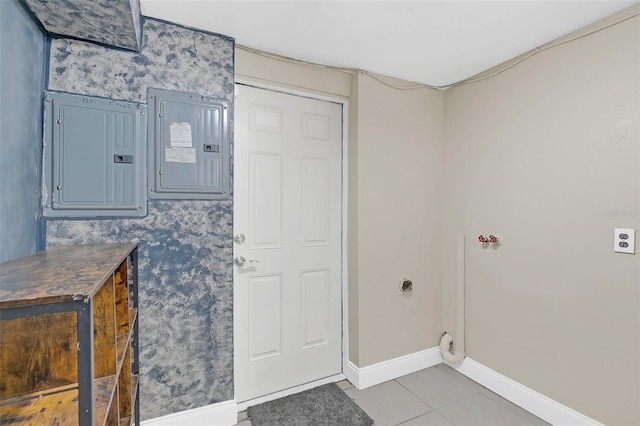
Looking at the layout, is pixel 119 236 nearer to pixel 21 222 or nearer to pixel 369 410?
pixel 21 222

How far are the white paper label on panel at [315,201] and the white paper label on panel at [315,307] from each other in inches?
10.3

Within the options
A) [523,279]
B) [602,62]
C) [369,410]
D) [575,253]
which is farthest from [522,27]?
[369,410]

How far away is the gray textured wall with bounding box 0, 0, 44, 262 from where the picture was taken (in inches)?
46.8

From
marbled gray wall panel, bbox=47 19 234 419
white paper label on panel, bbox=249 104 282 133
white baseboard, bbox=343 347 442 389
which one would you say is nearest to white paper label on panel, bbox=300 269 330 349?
white baseboard, bbox=343 347 442 389

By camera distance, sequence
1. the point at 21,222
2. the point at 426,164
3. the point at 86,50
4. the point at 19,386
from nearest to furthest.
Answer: the point at 19,386
the point at 21,222
the point at 86,50
the point at 426,164

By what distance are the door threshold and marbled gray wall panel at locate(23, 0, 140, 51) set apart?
7.40 feet

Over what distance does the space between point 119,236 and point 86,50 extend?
96cm

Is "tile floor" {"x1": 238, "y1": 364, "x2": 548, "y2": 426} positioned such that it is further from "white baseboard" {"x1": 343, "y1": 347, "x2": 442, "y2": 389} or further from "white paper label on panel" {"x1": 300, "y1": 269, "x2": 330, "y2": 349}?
"white paper label on panel" {"x1": 300, "y1": 269, "x2": 330, "y2": 349}

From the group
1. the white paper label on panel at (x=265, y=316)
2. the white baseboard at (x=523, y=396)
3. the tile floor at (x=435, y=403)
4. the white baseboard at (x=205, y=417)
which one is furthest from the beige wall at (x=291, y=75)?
the white baseboard at (x=523, y=396)

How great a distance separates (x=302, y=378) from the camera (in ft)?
7.94

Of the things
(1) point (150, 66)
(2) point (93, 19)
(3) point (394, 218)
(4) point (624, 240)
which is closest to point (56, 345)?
(2) point (93, 19)

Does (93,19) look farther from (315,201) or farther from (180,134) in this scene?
(315,201)

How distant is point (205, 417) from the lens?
6.31 ft

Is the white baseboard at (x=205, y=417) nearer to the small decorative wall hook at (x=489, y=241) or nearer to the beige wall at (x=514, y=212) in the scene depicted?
the beige wall at (x=514, y=212)
